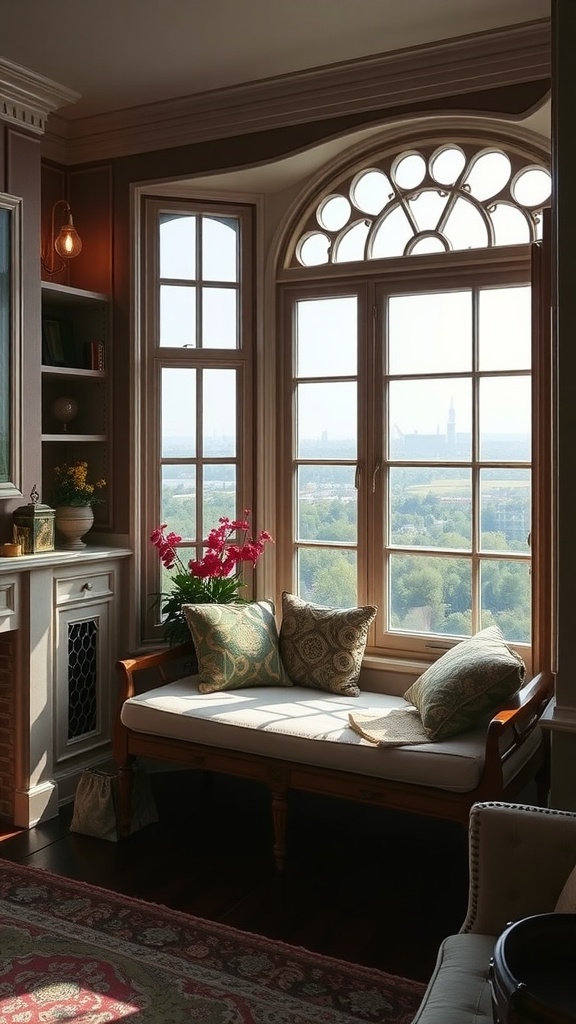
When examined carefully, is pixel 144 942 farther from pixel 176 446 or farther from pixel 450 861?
pixel 176 446

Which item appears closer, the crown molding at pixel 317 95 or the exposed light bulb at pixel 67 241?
the crown molding at pixel 317 95

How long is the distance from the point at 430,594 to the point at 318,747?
1045 millimetres

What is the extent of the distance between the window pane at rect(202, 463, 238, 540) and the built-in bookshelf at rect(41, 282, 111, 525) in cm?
48

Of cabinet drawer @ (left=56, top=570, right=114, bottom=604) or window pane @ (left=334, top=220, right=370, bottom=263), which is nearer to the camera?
cabinet drawer @ (left=56, top=570, right=114, bottom=604)

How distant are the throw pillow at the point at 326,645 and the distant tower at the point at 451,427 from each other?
2.61 feet

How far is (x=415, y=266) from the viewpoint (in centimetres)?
407

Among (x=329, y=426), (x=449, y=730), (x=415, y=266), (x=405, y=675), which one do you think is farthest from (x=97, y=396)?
(x=449, y=730)

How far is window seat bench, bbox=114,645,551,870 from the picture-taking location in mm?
3092

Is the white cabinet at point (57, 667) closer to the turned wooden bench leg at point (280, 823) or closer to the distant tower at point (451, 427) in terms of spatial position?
the turned wooden bench leg at point (280, 823)

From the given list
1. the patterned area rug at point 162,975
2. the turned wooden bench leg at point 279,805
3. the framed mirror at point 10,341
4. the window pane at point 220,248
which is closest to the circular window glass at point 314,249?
the window pane at point 220,248

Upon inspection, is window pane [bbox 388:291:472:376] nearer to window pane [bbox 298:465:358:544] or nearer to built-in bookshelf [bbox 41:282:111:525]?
window pane [bbox 298:465:358:544]

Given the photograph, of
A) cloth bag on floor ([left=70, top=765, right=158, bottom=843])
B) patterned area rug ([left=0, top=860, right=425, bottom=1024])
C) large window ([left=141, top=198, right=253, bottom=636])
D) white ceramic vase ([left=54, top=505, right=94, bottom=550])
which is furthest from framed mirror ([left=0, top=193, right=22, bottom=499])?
patterned area rug ([left=0, top=860, right=425, bottom=1024])

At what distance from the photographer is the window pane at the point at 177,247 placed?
4492mm

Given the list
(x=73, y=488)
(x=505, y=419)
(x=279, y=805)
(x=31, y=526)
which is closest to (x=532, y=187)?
(x=505, y=419)
